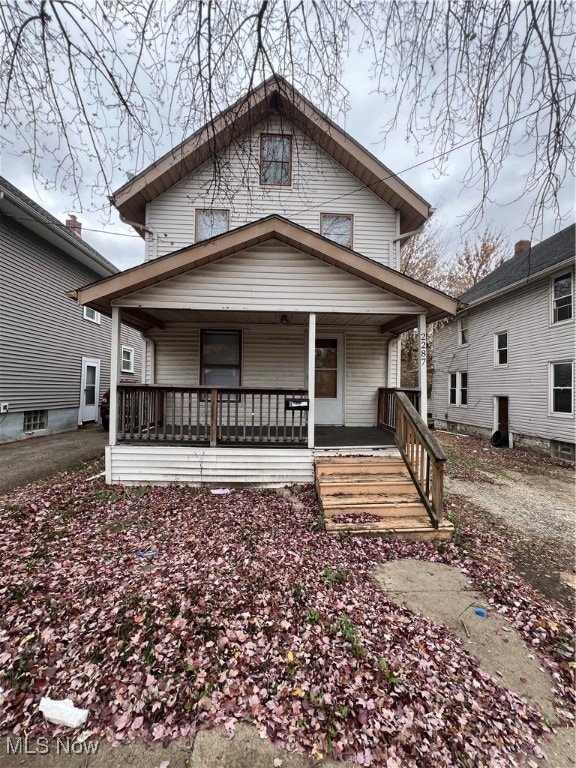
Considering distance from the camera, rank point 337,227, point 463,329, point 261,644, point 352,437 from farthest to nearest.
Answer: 1. point 463,329
2. point 337,227
3. point 352,437
4. point 261,644

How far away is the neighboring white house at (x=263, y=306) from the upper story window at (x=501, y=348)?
7031mm

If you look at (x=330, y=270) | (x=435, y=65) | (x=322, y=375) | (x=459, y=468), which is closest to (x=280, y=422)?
(x=322, y=375)

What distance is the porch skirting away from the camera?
556 centimetres

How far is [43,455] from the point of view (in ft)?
25.8

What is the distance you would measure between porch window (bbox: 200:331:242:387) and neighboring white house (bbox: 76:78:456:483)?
3cm

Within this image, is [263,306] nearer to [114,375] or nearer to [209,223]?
[114,375]

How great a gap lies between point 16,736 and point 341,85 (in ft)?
14.9

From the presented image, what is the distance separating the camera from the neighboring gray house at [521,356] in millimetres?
9781

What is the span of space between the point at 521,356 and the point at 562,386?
1.88 meters

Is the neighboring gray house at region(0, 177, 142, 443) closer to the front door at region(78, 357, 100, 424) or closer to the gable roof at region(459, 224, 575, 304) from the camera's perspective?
the front door at region(78, 357, 100, 424)

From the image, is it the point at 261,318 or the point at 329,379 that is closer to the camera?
the point at 261,318

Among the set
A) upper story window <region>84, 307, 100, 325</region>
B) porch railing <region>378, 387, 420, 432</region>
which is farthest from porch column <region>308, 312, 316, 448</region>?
upper story window <region>84, 307, 100, 325</region>

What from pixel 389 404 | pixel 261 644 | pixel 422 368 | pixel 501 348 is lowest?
pixel 261 644

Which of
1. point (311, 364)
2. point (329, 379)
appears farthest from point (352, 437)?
point (311, 364)
